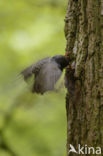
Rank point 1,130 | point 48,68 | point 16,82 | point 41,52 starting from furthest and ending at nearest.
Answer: point 1,130, point 41,52, point 16,82, point 48,68

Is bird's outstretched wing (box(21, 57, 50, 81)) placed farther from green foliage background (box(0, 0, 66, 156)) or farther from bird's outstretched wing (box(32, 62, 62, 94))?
green foliage background (box(0, 0, 66, 156))

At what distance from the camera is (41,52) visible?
165 inches

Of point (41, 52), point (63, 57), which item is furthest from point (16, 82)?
point (41, 52)

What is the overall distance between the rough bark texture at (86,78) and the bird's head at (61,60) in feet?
0.13

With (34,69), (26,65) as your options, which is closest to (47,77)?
(34,69)

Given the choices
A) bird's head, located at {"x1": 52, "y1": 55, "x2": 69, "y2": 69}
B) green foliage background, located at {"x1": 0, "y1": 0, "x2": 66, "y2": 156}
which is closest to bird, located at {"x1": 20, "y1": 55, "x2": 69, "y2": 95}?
bird's head, located at {"x1": 52, "y1": 55, "x2": 69, "y2": 69}

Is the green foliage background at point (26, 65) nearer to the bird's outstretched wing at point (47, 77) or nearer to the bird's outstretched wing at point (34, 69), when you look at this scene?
the bird's outstretched wing at point (34, 69)

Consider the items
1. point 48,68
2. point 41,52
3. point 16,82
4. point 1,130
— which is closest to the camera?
point 48,68

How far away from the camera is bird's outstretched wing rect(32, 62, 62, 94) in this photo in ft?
5.02

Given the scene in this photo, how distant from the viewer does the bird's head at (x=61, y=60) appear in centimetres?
164

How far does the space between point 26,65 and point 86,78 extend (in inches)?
102

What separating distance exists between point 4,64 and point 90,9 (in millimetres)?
2845

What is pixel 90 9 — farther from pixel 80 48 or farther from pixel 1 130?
pixel 1 130

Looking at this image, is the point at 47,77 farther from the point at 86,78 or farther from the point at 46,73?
the point at 86,78
